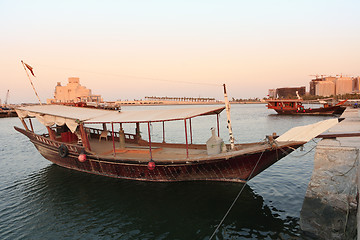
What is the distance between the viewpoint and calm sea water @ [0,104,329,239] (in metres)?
8.89

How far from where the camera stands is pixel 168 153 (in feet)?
44.4

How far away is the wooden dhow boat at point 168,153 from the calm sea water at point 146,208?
771mm

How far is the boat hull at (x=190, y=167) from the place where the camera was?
34.4 feet

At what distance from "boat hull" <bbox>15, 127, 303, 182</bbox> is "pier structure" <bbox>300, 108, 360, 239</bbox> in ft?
7.03

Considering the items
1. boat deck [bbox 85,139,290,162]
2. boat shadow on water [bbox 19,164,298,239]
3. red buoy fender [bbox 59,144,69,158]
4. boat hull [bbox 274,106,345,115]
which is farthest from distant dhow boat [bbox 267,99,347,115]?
red buoy fender [bbox 59,144,69,158]

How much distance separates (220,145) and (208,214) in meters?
3.40

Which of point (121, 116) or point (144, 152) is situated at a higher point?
point (121, 116)

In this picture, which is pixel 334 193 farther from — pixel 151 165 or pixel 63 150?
pixel 63 150

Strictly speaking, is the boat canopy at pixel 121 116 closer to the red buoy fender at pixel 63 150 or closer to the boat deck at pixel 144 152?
the red buoy fender at pixel 63 150

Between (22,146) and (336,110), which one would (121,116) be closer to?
(22,146)

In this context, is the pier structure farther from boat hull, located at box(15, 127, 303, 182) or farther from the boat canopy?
A: the boat canopy

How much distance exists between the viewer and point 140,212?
1038 cm

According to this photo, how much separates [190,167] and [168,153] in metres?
2.27

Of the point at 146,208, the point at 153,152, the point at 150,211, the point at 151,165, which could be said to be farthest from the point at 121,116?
the point at 150,211
